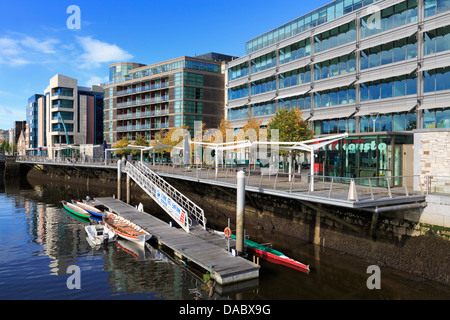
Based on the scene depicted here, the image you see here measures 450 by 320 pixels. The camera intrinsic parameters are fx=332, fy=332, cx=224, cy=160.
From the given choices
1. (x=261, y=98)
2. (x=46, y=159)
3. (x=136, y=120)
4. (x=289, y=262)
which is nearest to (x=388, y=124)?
(x=261, y=98)

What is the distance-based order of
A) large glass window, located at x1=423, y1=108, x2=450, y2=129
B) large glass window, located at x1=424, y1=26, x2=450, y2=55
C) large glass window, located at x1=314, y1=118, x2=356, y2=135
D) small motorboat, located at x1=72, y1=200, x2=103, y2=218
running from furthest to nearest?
large glass window, located at x1=314, y1=118, x2=356, y2=135
large glass window, located at x1=423, y1=108, x2=450, y2=129
large glass window, located at x1=424, y1=26, x2=450, y2=55
small motorboat, located at x1=72, y1=200, x2=103, y2=218

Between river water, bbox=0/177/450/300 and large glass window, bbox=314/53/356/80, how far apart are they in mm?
26563

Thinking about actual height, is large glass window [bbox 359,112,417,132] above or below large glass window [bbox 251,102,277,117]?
below

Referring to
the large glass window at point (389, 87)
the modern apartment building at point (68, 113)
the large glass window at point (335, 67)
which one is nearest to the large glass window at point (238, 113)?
the large glass window at point (335, 67)

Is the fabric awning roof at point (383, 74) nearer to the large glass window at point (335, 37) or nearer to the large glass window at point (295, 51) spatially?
the large glass window at point (335, 37)

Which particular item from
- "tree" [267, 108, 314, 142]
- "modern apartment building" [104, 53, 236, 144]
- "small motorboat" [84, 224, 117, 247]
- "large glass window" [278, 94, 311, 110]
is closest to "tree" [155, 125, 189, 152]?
"modern apartment building" [104, 53, 236, 144]

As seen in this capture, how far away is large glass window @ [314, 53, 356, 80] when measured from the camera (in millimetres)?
39500

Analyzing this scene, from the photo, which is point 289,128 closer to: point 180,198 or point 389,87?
point 389,87

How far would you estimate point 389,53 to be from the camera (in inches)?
1405

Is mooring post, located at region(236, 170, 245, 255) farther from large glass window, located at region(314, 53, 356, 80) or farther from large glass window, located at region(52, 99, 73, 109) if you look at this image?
large glass window, located at region(52, 99, 73, 109)

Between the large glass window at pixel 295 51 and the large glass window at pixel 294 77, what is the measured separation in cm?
199
